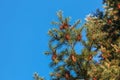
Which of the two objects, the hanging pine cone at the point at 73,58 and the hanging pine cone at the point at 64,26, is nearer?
the hanging pine cone at the point at 73,58

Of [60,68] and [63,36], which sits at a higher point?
[63,36]

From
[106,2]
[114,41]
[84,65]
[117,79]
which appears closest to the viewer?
[117,79]

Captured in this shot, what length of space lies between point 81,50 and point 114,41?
11.0 ft

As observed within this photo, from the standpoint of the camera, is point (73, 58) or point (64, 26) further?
point (64, 26)

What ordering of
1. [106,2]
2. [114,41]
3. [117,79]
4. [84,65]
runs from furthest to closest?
[106,2] → [114,41] → [84,65] → [117,79]

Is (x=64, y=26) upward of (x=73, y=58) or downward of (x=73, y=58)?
upward

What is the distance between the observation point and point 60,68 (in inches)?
518

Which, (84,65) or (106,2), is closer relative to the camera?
(84,65)

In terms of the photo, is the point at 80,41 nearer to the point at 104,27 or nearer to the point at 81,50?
the point at 81,50

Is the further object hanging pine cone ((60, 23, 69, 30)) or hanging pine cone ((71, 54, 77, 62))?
hanging pine cone ((60, 23, 69, 30))

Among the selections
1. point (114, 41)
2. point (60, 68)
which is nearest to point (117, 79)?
point (60, 68)

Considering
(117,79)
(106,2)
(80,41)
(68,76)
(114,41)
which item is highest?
(106,2)

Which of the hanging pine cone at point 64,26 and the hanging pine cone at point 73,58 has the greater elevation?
the hanging pine cone at point 64,26

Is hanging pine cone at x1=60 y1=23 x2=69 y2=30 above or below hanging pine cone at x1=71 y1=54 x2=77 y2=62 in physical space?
above
